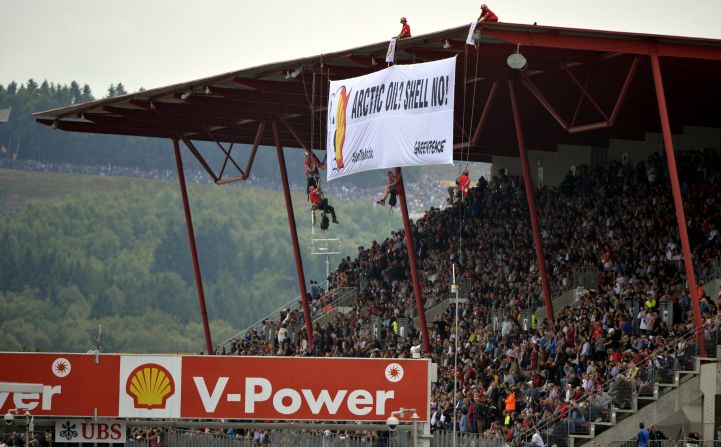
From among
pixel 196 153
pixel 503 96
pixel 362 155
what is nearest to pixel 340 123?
pixel 362 155

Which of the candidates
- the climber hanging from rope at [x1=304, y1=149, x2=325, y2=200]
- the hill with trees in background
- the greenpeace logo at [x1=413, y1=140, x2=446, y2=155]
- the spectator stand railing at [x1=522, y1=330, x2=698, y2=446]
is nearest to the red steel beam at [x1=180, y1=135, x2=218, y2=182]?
the climber hanging from rope at [x1=304, y1=149, x2=325, y2=200]

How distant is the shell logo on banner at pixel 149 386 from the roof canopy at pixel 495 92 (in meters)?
11.6

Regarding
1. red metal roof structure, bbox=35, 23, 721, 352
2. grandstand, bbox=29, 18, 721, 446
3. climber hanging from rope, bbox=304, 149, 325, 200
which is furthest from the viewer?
climber hanging from rope, bbox=304, 149, 325, 200

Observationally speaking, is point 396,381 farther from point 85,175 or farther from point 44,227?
point 85,175

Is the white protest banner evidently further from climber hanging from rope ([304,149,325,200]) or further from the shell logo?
the shell logo

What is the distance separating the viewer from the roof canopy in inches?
1276

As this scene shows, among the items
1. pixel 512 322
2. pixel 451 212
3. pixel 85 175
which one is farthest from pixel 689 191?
pixel 85 175

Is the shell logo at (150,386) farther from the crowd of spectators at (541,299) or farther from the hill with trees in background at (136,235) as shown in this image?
the hill with trees in background at (136,235)

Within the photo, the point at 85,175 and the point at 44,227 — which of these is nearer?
the point at 44,227

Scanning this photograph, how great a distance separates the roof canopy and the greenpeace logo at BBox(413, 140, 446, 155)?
1663mm

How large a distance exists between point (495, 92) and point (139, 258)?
422 ft

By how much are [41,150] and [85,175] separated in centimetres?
658

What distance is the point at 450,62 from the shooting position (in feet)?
101

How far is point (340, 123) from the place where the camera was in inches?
1344
